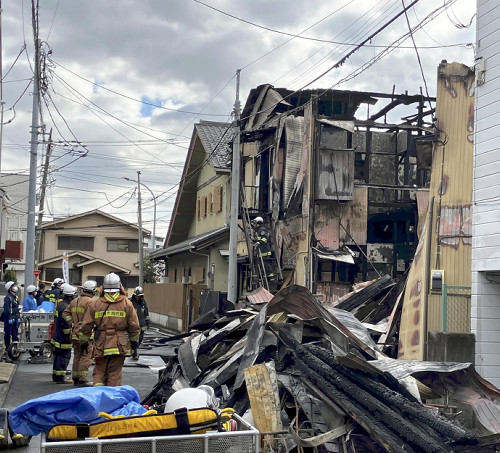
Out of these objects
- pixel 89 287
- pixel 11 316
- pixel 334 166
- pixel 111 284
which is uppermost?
pixel 334 166

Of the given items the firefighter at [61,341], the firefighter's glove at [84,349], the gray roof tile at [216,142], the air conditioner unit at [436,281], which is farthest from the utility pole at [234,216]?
the air conditioner unit at [436,281]

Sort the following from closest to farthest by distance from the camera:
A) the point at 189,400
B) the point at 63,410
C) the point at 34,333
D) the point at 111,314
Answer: the point at 63,410 < the point at 189,400 < the point at 111,314 < the point at 34,333

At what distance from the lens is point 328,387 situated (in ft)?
23.7

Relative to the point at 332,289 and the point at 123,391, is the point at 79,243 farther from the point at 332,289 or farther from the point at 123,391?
the point at 123,391

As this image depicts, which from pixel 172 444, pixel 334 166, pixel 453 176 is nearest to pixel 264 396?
pixel 172 444

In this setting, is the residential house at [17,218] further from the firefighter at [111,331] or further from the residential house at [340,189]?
the firefighter at [111,331]

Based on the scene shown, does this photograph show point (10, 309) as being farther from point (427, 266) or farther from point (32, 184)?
point (427, 266)

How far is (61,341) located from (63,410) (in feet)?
26.2

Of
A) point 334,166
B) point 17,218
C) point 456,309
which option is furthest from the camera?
point 17,218

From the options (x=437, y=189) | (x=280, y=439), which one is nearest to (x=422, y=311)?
(x=437, y=189)

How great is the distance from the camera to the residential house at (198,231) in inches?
1170

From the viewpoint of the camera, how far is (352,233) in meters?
22.7

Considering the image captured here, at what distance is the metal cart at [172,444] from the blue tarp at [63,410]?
0.21m

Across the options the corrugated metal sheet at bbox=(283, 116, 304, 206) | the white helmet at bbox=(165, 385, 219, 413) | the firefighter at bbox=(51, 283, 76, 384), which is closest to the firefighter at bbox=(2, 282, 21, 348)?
the firefighter at bbox=(51, 283, 76, 384)
